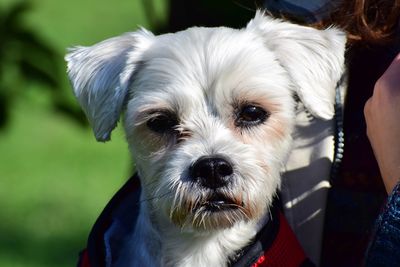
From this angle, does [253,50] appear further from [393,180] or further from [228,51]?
[393,180]

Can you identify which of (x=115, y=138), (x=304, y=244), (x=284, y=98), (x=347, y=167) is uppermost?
(x=284, y=98)

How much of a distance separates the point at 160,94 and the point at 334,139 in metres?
0.53

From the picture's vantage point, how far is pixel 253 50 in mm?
2812

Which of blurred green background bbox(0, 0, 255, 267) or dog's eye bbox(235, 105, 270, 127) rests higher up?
dog's eye bbox(235, 105, 270, 127)

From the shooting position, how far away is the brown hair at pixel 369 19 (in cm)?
276

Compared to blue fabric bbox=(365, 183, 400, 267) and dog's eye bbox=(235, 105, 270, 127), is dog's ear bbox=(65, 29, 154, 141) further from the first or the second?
blue fabric bbox=(365, 183, 400, 267)

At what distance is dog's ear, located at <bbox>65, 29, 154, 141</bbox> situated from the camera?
9.34 ft

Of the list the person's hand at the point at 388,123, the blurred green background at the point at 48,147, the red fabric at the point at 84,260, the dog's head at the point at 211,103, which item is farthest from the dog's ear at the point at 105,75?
the person's hand at the point at 388,123

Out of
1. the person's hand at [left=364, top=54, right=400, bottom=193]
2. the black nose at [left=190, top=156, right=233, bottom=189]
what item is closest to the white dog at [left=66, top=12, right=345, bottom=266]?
the black nose at [left=190, top=156, right=233, bottom=189]

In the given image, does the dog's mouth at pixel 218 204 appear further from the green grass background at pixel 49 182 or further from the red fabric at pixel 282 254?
the green grass background at pixel 49 182

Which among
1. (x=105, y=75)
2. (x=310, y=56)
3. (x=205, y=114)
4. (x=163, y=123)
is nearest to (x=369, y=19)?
(x=310, y=56)

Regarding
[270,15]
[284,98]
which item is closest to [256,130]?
[284,98]

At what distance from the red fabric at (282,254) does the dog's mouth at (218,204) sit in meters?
0.16

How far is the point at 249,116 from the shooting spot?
9.12 feet
